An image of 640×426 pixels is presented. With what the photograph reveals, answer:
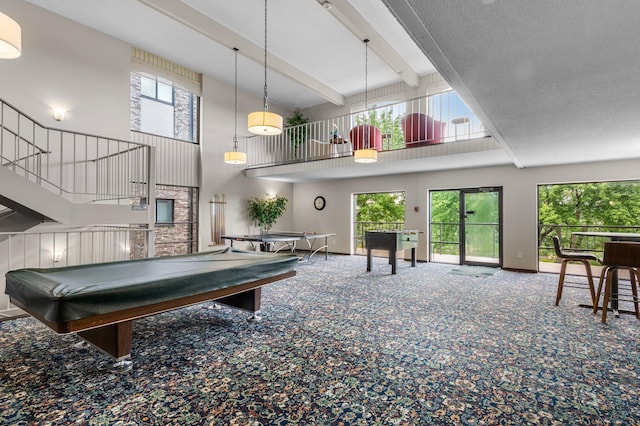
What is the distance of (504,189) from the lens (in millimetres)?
6797

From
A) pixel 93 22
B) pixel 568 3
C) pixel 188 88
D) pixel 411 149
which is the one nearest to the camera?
pixel 568 3

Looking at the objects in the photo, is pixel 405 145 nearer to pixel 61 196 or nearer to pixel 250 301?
pixel 250 301

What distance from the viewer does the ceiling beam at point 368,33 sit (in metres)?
5.22

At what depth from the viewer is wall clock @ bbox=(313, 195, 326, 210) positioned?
978cm

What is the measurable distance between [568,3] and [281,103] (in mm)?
9385

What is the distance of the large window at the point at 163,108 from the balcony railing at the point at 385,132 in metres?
1.65

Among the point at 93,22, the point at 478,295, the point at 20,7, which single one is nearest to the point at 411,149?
the point at 478,295

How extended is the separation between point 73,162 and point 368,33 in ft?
19.7

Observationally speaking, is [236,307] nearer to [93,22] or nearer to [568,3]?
[568,3]

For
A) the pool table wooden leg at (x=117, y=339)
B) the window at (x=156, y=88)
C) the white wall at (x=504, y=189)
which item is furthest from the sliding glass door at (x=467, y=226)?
the window at (x=156, y=88)

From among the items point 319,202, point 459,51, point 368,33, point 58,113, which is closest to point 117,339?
point 459,51

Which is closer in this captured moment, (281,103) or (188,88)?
(188,88)

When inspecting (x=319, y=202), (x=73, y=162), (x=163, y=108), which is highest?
(x=163, y=108)

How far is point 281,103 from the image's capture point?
10.1 m
